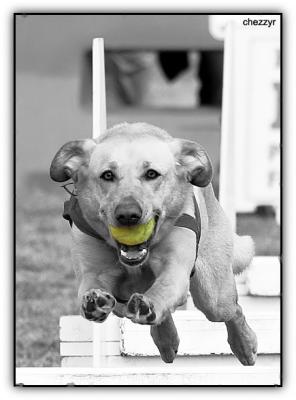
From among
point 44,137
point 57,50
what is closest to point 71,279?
point 57,50

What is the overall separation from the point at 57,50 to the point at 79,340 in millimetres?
1094

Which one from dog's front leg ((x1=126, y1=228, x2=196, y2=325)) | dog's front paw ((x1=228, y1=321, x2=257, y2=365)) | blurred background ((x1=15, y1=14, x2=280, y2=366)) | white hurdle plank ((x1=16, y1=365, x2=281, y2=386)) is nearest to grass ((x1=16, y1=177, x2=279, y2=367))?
blurred background ((x1=15, y1=14, x2=280, y2=366))

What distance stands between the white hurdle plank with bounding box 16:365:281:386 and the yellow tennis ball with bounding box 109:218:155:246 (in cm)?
68

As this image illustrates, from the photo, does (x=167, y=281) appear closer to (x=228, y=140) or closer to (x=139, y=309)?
(x=139, y=309)

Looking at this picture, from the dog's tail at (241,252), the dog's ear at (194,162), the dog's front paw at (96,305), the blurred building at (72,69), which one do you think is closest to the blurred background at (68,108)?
the blurred building at (72,69)

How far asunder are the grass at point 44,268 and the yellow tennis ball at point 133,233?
0.91 meters

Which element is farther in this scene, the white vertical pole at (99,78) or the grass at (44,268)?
the grass at (44,268)

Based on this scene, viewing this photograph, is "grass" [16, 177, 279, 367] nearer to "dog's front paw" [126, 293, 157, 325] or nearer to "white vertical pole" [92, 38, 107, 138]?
"white vertical pole" [92, 38, 107, 138]

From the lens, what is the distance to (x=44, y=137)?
3.40 metres

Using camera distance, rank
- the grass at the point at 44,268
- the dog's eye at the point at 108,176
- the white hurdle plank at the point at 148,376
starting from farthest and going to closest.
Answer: the grass at the point at 44,268 < the white hurdle plank at the point at 148,376 < the dog's eye at the point at 108,176

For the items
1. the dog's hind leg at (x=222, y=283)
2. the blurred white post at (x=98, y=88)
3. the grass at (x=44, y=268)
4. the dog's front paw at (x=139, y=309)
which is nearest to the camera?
the dog's front paw at (x=139, y=309)

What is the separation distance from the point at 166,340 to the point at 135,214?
747 millimetres

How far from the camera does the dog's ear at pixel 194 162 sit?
2.58m

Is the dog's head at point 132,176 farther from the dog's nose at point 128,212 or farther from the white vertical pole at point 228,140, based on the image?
the white vertical pole at point 228,140
